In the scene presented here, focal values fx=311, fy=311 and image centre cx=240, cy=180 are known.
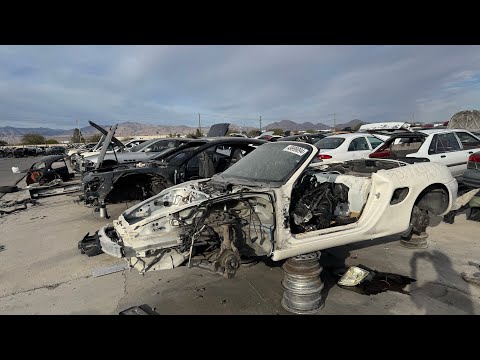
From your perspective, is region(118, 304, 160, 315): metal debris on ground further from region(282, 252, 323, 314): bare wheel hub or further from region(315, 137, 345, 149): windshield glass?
region(315, 137, 345, 149): windshield glass

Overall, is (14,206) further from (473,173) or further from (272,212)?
(473,173)

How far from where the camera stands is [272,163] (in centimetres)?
384

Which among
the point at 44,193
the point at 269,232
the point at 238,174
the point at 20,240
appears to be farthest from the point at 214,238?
the point at 44,193

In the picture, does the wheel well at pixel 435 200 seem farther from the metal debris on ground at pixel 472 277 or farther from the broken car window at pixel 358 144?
the broken car window at pixel 358 144

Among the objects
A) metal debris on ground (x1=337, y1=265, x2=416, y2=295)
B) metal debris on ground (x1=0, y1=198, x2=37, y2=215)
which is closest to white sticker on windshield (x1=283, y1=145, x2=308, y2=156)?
metal debris on ground (x1=337, y1=265, x2=416, y2=295)

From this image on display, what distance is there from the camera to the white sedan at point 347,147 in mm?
9141

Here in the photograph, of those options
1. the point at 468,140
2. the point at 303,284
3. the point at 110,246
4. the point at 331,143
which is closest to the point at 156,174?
the point at 110,246
